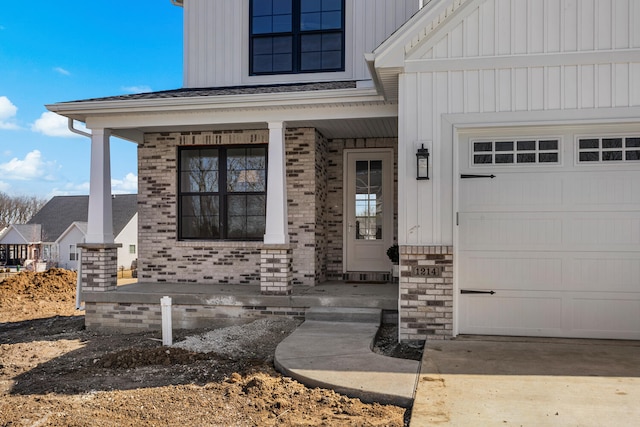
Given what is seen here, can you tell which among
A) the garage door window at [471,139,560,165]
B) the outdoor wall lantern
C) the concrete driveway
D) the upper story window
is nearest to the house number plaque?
the concrete driveway

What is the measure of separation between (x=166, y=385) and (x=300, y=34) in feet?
22.4

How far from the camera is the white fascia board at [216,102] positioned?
7676 millimetres

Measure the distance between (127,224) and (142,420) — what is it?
3233 centimetres

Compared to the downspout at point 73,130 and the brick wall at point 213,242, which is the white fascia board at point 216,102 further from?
the brick wall at point 213,242

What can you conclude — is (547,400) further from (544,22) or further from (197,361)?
(544,22)

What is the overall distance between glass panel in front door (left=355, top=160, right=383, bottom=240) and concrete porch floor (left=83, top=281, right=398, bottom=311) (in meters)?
1.17

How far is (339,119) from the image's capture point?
8.07m

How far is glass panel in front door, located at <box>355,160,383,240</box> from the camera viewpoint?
32.0 feet

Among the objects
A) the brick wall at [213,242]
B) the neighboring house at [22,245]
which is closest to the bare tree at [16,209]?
the neighboring house at [22,245]

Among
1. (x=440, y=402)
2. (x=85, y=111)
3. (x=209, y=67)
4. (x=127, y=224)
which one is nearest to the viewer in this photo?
(x=440, y=402)

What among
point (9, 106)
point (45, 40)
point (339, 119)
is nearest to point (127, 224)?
point (45, 40)

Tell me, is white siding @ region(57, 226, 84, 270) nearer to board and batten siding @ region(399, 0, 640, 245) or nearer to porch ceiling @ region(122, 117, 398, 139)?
porch ceiling @ region(122, 117, 398, 139)

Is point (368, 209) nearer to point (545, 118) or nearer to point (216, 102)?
point (216, 102)

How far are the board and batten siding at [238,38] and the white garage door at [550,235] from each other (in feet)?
12.9
